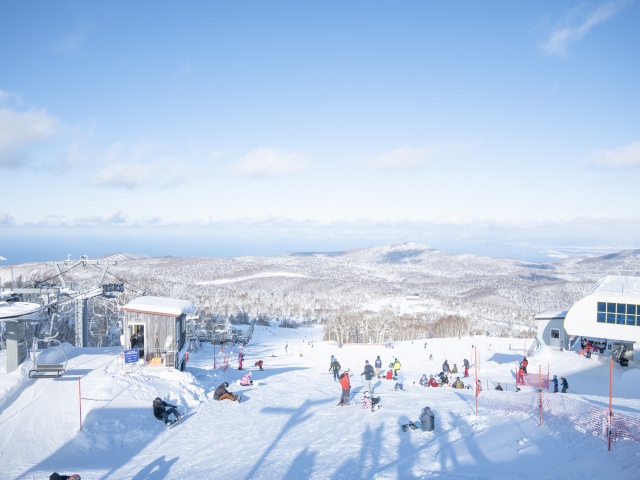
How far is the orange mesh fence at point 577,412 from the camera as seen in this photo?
28.7 feet

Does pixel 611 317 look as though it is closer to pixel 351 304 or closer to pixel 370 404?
pixel 370 404

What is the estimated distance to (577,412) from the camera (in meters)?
10.5

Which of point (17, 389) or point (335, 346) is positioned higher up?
point (17, 389)

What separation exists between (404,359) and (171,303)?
19.5 m

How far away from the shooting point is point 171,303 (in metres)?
19.0

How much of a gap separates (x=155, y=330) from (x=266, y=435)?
8608 millimetres

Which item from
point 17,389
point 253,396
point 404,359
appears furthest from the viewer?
point 404,359

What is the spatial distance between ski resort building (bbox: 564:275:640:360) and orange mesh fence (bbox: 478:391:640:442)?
47.6ft

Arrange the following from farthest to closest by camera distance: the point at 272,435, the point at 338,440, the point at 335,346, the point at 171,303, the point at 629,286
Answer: the point at 335,346 < the point at 629,286 < the point at 171,303 < the point at 272,435 < the point at 338,440

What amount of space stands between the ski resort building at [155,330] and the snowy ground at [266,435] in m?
0.88

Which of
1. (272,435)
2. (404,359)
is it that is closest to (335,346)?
(404,359)

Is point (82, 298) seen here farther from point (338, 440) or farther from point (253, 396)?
point (338, 440)

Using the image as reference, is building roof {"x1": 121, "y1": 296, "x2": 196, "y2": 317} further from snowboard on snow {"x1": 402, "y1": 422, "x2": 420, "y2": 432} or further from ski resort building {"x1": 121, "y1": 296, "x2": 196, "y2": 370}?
snowboard on snow {"x1": 402, "y1": 422, "x2": 420, "y2": 432}

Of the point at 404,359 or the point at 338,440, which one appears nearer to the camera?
the point at 338,440
